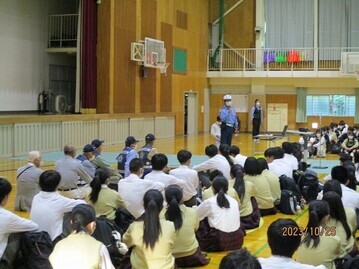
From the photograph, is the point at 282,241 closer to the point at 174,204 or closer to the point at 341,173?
the point at 174,204

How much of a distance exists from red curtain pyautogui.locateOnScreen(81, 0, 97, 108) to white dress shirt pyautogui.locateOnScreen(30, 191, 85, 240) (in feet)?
47.4

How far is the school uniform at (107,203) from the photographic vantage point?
6.26 metres

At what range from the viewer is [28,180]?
8.23m

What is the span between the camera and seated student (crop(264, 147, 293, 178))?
9023 millimetres

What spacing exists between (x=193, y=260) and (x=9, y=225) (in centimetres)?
196

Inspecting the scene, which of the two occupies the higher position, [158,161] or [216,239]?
[158,161]

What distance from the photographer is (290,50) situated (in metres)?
26.7

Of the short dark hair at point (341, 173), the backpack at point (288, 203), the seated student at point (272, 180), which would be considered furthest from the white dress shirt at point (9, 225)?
the backpack at point (288, 203)

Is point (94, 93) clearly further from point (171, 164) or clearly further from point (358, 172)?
point (358, 172)

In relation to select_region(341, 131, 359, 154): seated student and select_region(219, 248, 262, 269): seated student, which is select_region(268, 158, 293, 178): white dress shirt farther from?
select_region(219, 248, 262, 269): seated student

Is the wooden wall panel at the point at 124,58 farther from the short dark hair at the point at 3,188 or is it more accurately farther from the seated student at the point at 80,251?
the seated student at the point at 80,251

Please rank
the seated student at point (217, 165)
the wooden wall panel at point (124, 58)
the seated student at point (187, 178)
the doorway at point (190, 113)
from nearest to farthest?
the seated student at point (187, 178) → the seated student at point (217, 165) → the wooden wall panel at point (124, 58) → the doorway at point (190, 113)

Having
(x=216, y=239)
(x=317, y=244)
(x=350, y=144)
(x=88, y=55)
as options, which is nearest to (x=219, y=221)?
(x=216, y=239)

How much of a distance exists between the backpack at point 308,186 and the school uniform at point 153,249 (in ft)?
15.3
